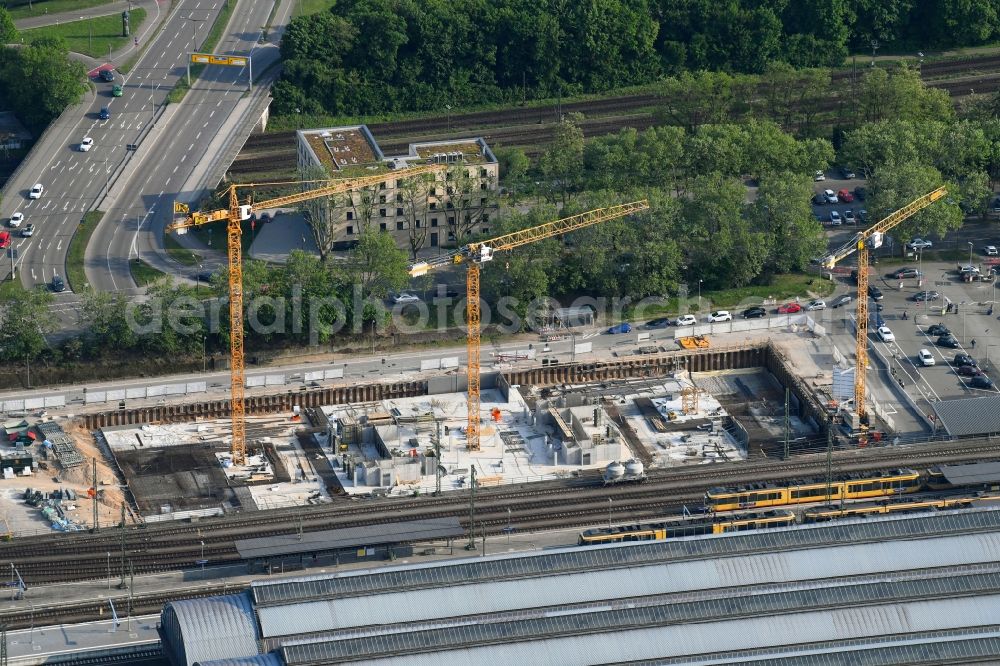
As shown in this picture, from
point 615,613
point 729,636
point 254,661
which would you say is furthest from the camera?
point 615,613

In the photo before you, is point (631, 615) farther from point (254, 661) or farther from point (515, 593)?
point (254, 661)

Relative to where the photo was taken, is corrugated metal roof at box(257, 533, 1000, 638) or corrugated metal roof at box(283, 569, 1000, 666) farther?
corrugated metal roof at box(257, 533, 1000, 638)

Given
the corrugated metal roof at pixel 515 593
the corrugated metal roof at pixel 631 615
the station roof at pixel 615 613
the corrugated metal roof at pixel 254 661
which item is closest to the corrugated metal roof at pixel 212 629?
the station roof at pixel 615 613

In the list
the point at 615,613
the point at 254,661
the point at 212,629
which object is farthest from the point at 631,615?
the point at 212,629

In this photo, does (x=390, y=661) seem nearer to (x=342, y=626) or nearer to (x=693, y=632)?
→ (x=342, y=626)

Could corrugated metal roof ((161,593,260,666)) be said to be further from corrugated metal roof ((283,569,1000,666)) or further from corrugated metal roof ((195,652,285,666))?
corrugated metal roof ((283,569,1000,666))

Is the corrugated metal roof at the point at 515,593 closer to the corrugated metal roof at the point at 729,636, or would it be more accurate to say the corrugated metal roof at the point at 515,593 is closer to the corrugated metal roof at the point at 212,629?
the corrugated metal roof at the point at 212,629

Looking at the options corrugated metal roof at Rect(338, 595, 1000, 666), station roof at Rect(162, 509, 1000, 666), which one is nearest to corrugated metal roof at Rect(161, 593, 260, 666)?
station roof at Rect(162, 509, 1000, 666)
